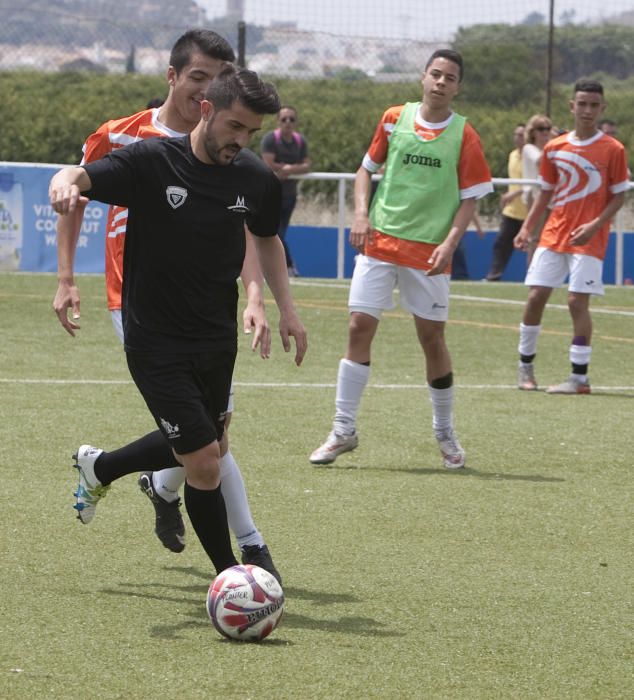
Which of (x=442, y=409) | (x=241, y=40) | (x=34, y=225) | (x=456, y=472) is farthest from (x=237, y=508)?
(x=241, y=40)

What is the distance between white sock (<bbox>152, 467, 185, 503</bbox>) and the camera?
609 centimetres

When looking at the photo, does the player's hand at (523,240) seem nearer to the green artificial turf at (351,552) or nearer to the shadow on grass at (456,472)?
the green artificial turf at (351,552)

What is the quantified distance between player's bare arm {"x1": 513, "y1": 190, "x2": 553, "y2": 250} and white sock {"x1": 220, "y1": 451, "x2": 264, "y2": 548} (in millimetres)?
6139

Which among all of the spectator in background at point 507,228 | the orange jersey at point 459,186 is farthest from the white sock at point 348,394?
the spectator in background at point 507,228

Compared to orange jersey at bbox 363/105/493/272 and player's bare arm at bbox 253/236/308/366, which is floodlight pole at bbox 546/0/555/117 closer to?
orange jersey at bbox 363/105/493/272

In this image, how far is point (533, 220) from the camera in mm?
11711

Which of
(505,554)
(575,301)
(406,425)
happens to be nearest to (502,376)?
(575,301)

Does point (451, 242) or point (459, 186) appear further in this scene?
point (459, 186)

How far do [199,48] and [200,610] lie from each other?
6.86 ft

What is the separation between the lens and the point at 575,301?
1155 cm

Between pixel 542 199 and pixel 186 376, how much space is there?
674 centimetres

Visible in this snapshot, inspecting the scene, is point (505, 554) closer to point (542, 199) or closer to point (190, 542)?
point (190, 542)

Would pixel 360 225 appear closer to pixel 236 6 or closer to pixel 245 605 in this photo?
pixel 245 605

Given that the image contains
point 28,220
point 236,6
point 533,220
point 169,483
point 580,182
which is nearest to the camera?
point 169,483
